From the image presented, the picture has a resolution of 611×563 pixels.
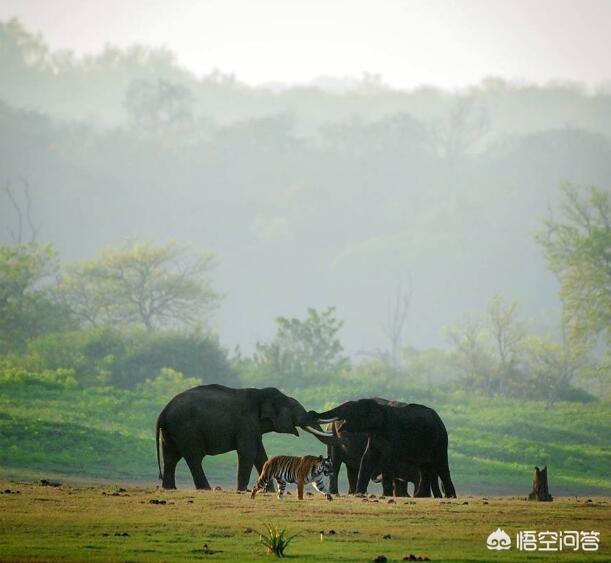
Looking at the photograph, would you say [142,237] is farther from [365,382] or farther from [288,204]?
[365,382]

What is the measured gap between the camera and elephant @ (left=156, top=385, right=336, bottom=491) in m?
29.1

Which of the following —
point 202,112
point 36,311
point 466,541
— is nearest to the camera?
point 466,541

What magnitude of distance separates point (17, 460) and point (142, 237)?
321 ft

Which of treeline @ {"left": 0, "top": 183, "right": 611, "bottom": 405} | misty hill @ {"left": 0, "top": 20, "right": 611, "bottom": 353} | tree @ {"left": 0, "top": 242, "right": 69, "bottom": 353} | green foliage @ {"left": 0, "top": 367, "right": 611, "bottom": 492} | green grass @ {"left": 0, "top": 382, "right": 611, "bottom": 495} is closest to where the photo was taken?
green grass @ {"left": 0, "top": 382, "right": 611, "bottom": 495}

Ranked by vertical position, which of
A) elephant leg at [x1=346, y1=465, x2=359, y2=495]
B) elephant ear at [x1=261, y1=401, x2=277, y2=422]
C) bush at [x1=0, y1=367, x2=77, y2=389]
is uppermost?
bush at [x1=0, y1=367, x2=77, y2=389]

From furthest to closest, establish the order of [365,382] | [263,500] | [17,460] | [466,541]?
[365,382] < [17,460] < [263,500] < [466,541]

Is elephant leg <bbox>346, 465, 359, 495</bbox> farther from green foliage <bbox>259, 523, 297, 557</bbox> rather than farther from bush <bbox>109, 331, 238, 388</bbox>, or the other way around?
Answer: bush <bbox>109, 331, 238, 388</bbox>

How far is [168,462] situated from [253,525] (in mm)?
6777

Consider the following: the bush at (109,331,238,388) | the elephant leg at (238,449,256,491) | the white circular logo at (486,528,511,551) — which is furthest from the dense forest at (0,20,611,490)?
the white circular logo at (486,528,511,551)

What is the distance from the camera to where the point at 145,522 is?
74.6ft

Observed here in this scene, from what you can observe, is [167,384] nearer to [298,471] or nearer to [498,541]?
[298,471]

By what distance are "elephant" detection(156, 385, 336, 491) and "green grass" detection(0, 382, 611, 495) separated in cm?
801

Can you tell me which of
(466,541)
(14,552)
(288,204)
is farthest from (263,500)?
(288,204)

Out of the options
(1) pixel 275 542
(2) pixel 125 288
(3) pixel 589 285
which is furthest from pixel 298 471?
(2) pixel 125 288
